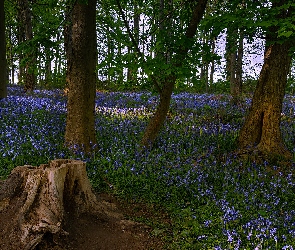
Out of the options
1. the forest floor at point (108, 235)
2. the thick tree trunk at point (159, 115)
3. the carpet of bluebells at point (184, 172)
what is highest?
the thick tree trunk at point (159, 115)

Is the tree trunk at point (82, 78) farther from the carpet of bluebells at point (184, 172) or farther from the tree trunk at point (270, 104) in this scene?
the tree trunk at point (270, 104)

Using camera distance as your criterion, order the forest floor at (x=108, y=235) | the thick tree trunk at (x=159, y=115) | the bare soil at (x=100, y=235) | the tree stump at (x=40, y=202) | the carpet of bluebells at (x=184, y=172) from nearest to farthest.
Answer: the tree stump at (x=40, y=202) → the bare soil at (x=100, y=235) → the forest floor at (x=108, y=235) → the carpet of bluebells at (x=184, y=172) → the thick tree trunk at (x=159, y=115)

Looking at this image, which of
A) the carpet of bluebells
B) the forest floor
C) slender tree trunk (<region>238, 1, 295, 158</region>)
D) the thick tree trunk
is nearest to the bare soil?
the forest floor

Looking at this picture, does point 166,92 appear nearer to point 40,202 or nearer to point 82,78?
point 82,78

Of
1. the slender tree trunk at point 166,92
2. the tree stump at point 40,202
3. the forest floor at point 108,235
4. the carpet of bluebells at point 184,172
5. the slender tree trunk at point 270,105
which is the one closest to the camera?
the tree stump at point 40,202

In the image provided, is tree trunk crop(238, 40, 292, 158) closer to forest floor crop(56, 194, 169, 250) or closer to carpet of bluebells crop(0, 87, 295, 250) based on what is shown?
carpet of bluebells crop(0, 87, 295, 250)

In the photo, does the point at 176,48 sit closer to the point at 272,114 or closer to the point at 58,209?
the point at 272,114

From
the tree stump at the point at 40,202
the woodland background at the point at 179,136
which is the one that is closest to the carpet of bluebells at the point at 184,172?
the woodland background at the point at 179,136

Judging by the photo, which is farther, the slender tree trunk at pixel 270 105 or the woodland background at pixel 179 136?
the slender tree trunk at pixel 270 105

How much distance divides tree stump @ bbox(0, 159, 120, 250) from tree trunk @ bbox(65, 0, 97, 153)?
8.93 feet

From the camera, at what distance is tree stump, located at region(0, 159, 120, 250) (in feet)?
12.8

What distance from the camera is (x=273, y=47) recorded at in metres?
7.68

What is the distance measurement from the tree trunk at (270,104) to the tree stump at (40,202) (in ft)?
15.3

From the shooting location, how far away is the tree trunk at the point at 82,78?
700 cm
